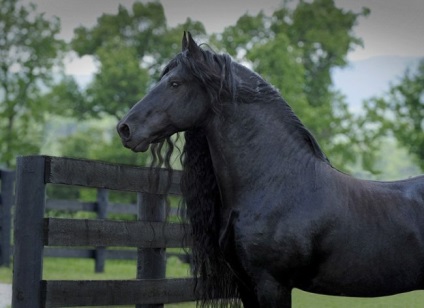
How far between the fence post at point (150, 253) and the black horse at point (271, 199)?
5.57ft

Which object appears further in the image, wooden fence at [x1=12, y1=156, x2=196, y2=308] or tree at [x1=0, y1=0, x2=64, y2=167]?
tree at [x1=0, y1=0, x2=64, y2=167]

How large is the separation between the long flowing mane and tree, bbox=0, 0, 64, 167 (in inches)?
888

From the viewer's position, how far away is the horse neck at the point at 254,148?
14.0 feet

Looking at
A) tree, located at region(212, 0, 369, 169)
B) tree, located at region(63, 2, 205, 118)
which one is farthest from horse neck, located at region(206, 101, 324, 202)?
tree, located at region(63, 2, 205, 118)

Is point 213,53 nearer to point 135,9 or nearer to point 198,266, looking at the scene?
point 198,266

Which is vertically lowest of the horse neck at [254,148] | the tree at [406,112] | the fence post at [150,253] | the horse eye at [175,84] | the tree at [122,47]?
the fence post at [150,253]

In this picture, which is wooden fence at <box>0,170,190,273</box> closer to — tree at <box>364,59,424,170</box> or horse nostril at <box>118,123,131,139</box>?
horse nostril at <box>118,123,131,139</box>

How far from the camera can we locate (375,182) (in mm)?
4527

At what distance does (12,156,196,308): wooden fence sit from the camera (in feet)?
16.4

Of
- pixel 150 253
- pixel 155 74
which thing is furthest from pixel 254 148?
pixel 155 74

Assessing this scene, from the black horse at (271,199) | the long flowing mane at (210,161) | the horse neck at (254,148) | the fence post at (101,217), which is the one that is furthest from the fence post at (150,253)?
the fence post at (101,217)

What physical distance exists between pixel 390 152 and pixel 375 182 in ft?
306

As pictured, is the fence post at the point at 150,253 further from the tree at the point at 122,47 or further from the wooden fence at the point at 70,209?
the tree at the point at 122,47

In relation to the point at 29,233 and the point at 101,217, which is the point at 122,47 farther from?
the point at 29,233
